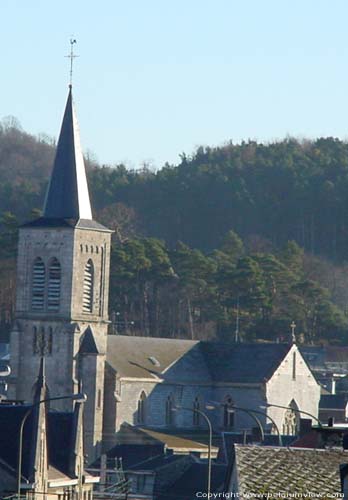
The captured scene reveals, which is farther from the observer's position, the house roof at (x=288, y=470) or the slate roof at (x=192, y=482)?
the slate roof at (x=192, y=482)

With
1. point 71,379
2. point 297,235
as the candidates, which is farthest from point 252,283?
point 297,235

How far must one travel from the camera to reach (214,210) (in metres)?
183

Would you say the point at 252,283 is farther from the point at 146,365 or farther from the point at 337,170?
the point at 337,170

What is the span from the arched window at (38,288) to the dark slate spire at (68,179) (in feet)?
7.16

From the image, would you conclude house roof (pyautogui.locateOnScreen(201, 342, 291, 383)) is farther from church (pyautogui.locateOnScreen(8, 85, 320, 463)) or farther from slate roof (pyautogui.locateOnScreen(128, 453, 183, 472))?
slate roof (pyautogui.locateOnScreen(128, 453, 183, 472))

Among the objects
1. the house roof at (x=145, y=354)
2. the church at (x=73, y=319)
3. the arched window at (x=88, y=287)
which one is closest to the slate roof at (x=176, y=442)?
the church at (x=73, y=319)

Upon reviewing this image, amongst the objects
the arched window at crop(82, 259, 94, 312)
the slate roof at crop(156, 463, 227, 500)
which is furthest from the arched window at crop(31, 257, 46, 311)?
the slate roof at crop(156, 463, 227, 500)

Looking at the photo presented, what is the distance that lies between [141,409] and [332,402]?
48.0ft

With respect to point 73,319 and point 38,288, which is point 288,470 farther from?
point 38,288

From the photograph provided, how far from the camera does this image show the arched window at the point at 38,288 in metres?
92.0

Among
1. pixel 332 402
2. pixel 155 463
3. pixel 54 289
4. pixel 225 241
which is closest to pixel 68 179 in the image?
pixel 54 289

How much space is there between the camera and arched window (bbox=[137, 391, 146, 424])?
95.4 m

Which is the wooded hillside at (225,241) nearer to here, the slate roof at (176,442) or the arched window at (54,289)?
the slate roof at (176,442)

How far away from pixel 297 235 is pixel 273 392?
270 feet
